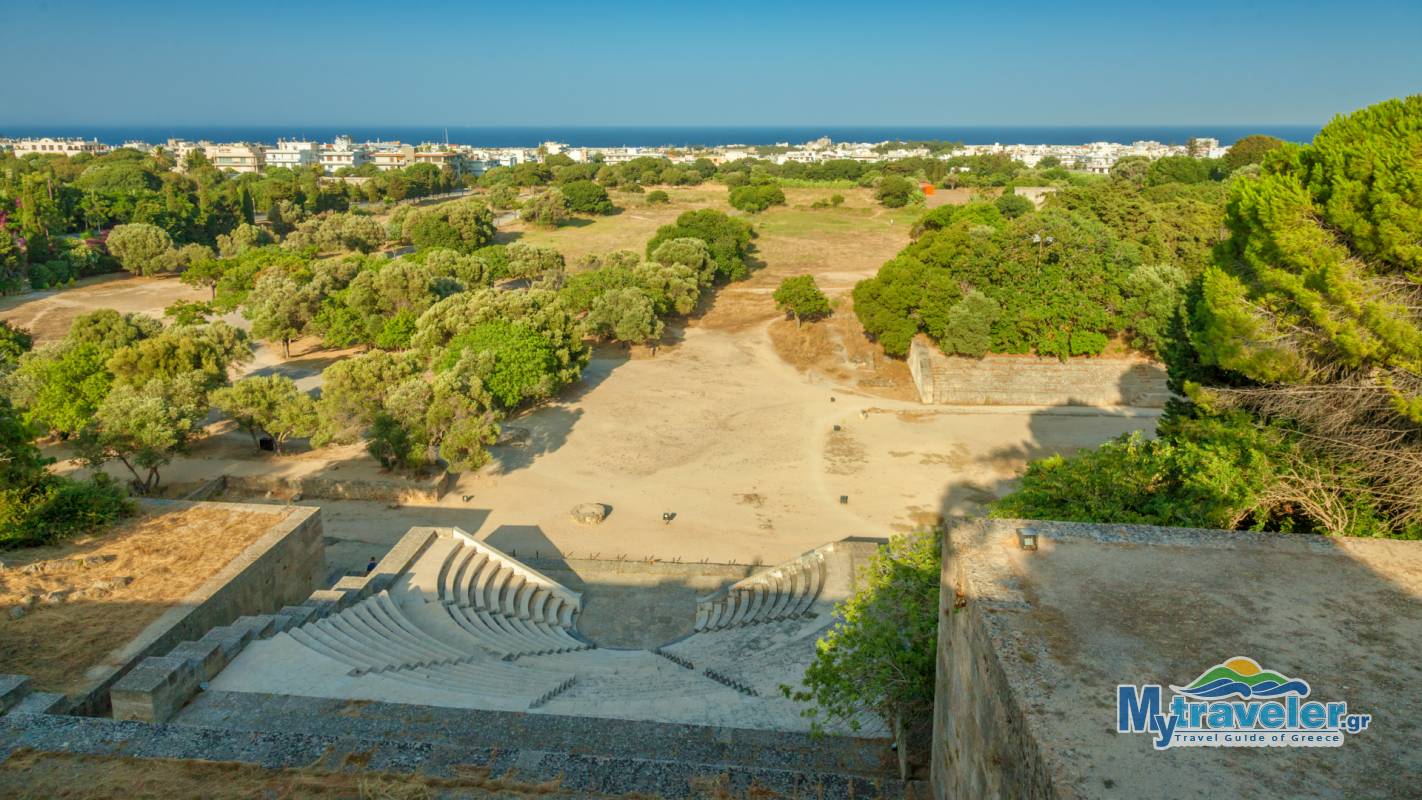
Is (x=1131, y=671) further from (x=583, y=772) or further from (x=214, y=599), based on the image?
(x=214, y=599)

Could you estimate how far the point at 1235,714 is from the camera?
6.07 m

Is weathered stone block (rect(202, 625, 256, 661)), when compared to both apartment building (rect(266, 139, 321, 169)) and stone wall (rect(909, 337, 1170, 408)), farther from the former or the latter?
apartment building (rect(266, 139, 321, 169))

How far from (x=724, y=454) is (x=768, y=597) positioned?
992cm

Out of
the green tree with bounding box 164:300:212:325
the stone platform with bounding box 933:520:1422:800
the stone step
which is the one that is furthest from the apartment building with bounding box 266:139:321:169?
the stone platform with bounding box 933:520:1422:800

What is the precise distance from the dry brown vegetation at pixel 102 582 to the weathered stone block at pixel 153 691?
1.51 m

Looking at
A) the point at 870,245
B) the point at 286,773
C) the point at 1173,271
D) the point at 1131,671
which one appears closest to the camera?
the point at 1131,671

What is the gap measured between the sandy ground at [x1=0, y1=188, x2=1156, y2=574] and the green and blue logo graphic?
15511mm

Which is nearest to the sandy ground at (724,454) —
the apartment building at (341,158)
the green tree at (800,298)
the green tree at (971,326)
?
the green tree at (800,298)

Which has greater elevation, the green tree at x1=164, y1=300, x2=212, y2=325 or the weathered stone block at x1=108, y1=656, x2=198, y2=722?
the green tree at x1=164, y1=300, x2=212, y2=325

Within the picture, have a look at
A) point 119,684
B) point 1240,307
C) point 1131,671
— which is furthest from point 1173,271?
point 119,684

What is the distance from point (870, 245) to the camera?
6769 cm

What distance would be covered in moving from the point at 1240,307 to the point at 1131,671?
1044 cm

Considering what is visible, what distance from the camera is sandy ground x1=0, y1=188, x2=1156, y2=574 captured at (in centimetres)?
2300

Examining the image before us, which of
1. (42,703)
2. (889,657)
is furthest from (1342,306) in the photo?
(42,703)
